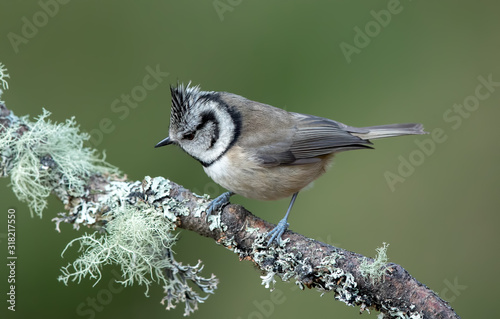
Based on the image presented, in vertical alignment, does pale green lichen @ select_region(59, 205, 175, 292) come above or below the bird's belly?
below

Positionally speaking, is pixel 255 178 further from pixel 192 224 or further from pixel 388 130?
pixel 388 130

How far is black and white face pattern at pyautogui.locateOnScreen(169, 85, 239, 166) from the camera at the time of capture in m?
2.52

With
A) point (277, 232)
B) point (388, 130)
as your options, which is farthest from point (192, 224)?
point (388, 130)

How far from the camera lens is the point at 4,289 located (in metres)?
2.69

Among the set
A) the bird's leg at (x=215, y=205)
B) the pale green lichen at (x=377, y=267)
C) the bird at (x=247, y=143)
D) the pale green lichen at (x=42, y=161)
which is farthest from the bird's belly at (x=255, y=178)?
the pale green lichen at (x=377, y=267)

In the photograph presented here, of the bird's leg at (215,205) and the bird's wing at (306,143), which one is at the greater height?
the bird's wing at (306,143)

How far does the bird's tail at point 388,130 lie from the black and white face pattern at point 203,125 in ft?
2.67

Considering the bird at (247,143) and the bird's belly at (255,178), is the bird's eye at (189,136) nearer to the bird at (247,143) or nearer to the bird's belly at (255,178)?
the bird at (247,143)

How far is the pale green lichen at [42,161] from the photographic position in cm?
212

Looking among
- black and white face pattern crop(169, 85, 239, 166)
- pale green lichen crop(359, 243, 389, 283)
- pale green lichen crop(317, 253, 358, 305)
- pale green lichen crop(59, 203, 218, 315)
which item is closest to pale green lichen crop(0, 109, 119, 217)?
pale green lichen crop(59, 203, 218, 315)

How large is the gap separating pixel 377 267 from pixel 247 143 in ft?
3.26

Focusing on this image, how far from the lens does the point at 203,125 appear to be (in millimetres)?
2586

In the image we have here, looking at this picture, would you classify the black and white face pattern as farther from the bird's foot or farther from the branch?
the bird's foot

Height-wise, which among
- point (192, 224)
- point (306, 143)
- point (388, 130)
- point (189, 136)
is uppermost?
point (388, 130)
